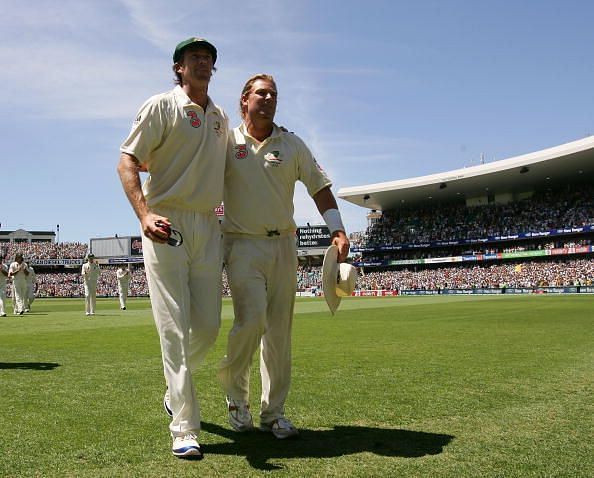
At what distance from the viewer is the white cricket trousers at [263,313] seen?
462 centimetres

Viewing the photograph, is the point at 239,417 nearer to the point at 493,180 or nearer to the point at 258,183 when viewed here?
the point at 258,183

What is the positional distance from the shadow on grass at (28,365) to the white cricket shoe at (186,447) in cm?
471

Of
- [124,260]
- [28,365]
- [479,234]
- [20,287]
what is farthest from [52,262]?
[28,365]

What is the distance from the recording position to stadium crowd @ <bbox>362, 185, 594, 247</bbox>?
209 ft

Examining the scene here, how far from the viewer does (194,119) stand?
4.35 metres

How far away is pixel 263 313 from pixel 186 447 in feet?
3.91

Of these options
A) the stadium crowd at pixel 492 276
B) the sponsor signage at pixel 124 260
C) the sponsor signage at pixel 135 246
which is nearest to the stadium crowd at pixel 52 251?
the sponsor signage at pixel 124 260

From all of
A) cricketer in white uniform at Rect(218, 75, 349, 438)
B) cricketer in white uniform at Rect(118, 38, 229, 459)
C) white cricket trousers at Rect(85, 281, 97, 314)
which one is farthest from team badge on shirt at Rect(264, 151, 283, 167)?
white cricket trousers at Rect(85, 281, 97, 314)

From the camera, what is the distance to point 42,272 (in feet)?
318

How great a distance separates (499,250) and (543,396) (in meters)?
66.9

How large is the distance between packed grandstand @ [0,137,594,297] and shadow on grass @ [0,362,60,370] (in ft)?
163

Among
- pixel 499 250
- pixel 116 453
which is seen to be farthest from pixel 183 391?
pixel 499 250

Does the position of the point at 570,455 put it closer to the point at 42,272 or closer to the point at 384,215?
the point at 384,215

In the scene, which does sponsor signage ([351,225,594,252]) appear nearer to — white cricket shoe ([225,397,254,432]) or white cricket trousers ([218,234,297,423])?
white cricket trousers ([218,234,297,423])
